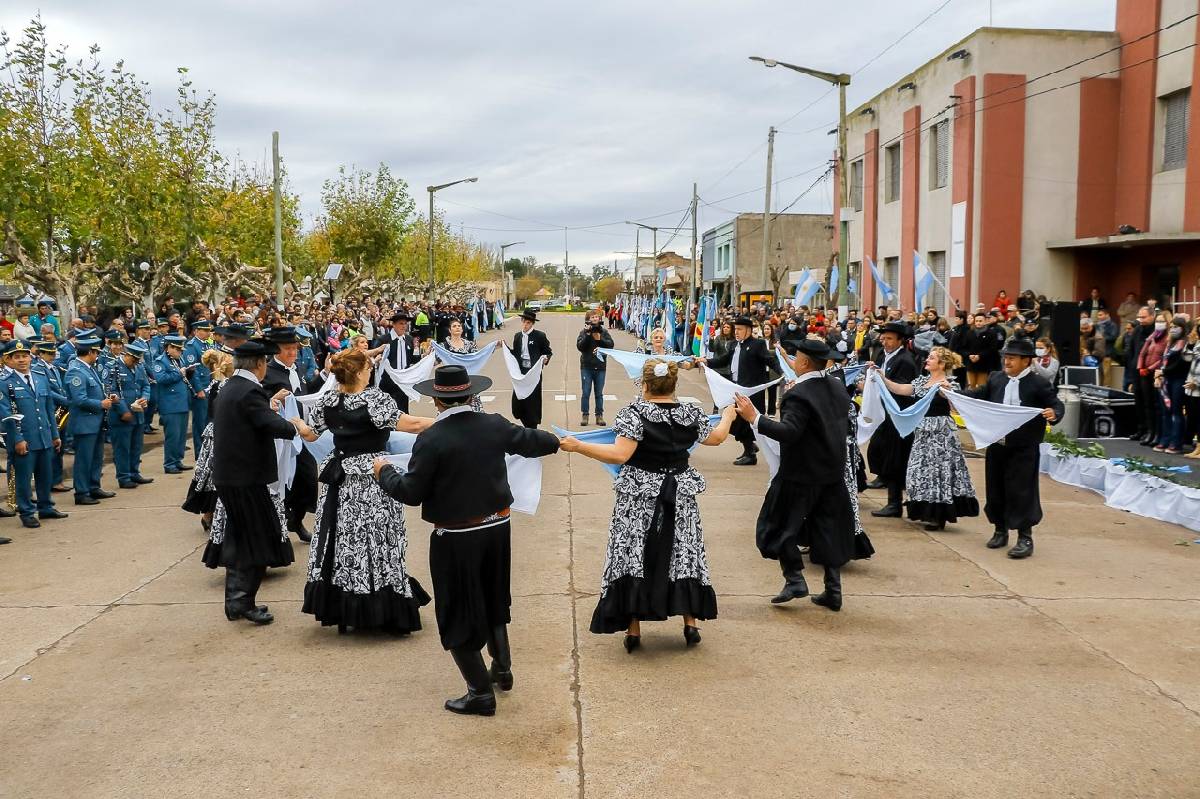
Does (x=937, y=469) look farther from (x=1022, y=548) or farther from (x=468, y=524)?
(x=468, y=524)

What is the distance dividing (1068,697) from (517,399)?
992 centimetres

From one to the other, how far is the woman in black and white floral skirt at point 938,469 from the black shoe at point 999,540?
526mm

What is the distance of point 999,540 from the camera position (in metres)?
9.00

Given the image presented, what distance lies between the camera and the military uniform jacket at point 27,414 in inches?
389

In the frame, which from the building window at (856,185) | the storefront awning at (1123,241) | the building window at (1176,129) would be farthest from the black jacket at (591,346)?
the building window at (856,185)

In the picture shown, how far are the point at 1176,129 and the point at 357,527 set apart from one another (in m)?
21.3

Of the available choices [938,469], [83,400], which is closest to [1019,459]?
[938,469]

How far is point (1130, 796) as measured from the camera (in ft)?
14.7

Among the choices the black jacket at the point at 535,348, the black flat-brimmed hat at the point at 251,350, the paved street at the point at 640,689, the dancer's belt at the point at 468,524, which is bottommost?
the paved street at the point at 640,689

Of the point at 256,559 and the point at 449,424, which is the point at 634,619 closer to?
the point at 449,424

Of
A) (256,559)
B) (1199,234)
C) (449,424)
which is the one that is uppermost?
(1199,234)

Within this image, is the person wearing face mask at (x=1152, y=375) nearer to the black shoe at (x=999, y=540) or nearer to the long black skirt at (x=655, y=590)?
the black shoe at (x=999, y=540)

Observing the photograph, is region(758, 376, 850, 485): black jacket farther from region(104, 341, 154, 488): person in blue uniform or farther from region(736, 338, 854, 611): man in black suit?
region(104, 341, 154, 488): person in blue uniform

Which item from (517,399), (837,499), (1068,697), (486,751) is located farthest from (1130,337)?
(486,751)
